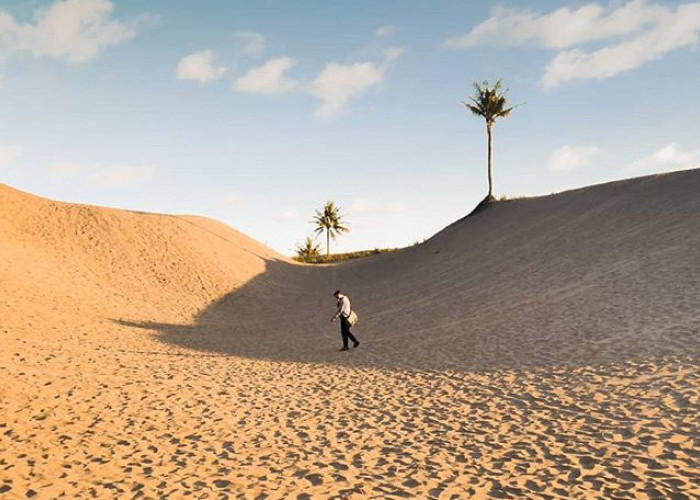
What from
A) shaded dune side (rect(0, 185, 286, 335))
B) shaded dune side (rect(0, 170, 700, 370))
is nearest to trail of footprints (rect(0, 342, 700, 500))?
shaded dune side (rect(0, 170, 700, 370))

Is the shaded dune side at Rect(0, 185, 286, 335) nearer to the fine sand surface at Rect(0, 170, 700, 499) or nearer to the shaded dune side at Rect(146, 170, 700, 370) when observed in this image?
the fine sand surface at Rect(0, 170, 700, 499)

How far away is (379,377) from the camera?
13.2 m

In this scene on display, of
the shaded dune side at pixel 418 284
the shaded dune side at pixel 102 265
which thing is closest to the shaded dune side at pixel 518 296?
the shaded dune side at pixel 418 284

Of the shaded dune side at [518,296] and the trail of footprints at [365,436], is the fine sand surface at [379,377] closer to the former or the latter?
the trail of footprints at [365,436]

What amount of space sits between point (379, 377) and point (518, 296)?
1083cm

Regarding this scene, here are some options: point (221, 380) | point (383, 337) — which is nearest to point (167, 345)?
point (221, 380)

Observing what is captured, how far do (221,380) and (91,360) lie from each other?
188 inches

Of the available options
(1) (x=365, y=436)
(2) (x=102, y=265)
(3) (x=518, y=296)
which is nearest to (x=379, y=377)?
(1) (x=365, y=436)

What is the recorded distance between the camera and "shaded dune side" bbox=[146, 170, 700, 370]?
1408 cm

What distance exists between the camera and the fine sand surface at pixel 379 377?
7188mm

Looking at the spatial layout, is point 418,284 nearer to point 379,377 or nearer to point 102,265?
point 379,377

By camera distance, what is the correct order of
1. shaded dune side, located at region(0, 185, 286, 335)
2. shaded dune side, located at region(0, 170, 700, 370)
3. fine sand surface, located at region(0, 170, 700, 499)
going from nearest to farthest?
fine sand surface, located at region(0, 170, 700, 499) < shaded dune side, located at region(0, 170, 700, 370) < shaded dune side, located at region(0, 185, 286, 335)

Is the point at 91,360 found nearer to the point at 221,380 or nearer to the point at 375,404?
the point at 221,380

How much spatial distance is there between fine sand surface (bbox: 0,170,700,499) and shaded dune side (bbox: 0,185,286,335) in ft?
0.77
